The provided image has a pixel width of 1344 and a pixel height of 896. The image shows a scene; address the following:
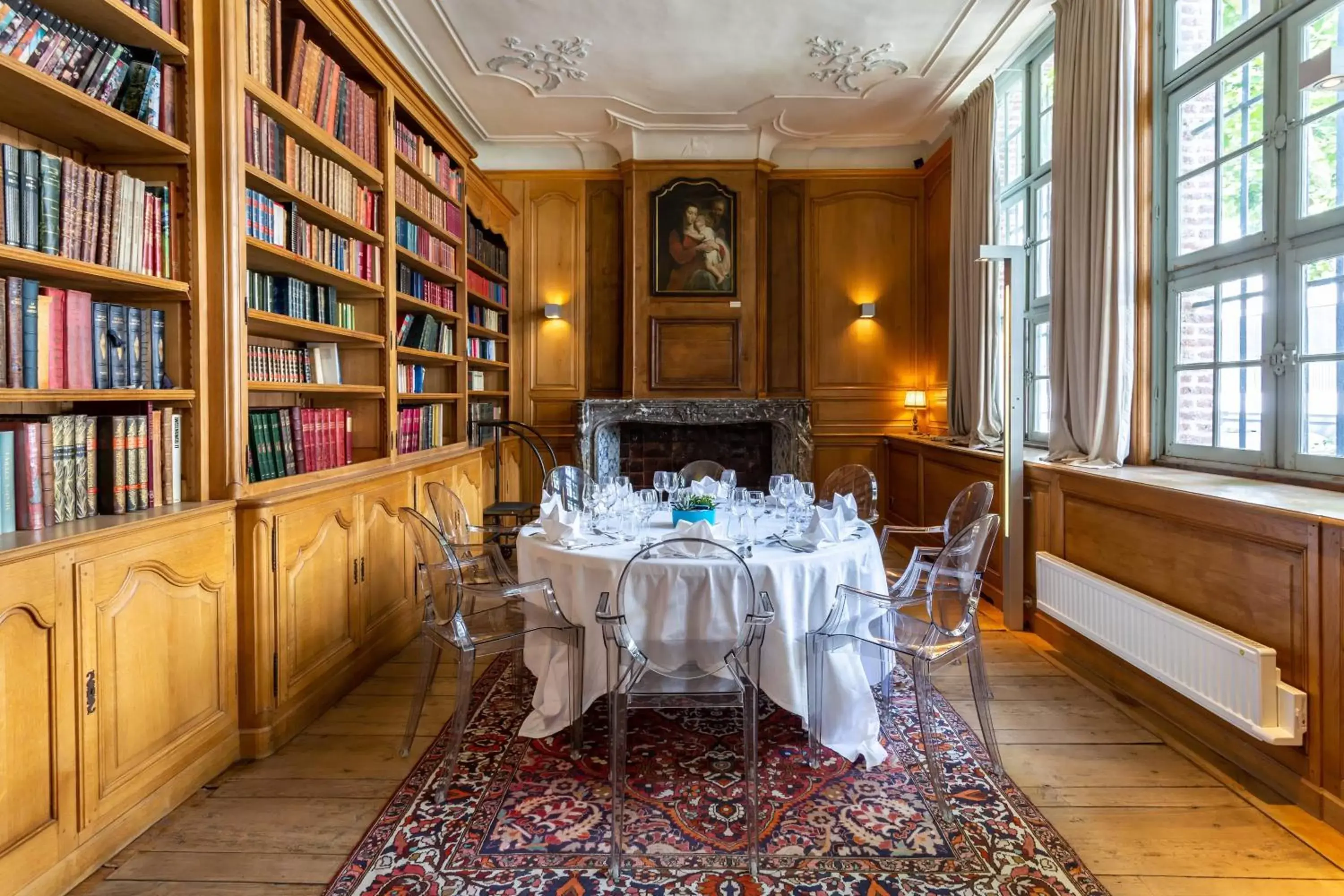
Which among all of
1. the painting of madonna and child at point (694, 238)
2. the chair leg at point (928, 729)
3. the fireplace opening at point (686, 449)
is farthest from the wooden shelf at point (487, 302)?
the chair leg at point (928, 729)

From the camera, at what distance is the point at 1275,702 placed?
218 cm

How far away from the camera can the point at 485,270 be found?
5844 millimetres

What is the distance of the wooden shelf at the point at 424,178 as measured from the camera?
4051 millimetres

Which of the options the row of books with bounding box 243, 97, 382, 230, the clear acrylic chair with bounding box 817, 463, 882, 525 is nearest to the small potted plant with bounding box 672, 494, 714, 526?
the clear acrylic chair with bounding box 817, 463, 882, 525

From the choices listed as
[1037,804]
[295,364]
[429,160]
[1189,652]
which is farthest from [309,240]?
[1189,652]

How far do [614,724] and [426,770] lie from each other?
0.87 m

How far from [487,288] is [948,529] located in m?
4.25

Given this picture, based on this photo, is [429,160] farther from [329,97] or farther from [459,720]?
[459,720]

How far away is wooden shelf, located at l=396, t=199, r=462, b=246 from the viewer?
4.06 metres

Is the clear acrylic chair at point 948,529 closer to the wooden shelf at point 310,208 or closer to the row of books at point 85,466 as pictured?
the row of books at point 85,466

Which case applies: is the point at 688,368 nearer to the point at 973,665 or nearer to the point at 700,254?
the point at 700,254

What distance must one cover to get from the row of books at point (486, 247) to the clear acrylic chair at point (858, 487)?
3.28 metres

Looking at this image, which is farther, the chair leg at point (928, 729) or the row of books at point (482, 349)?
the row of books at point (482, 349)

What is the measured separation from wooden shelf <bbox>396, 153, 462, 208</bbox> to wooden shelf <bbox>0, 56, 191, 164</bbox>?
71.3 inches
